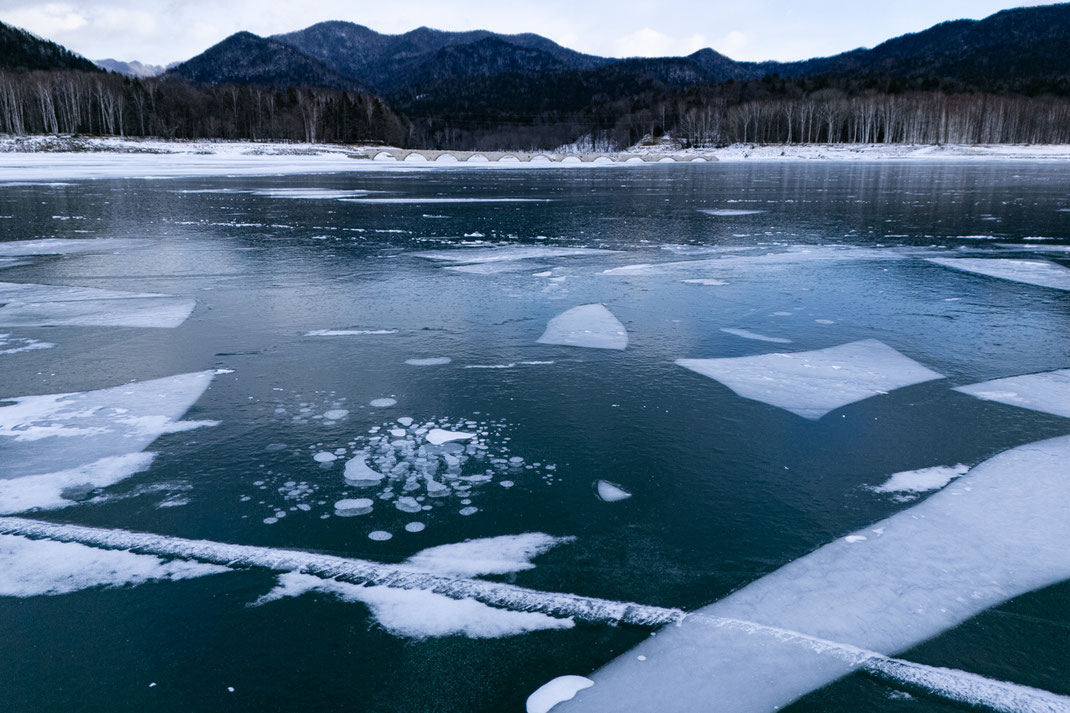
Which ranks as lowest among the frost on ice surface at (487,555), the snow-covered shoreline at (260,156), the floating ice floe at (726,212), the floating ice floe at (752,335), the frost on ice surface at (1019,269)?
the frost on ice surface at (487,555)

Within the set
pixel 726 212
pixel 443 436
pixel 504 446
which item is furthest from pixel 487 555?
pixel 726 212

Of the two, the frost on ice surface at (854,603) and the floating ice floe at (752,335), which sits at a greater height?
the floating ice floe at (752,335)

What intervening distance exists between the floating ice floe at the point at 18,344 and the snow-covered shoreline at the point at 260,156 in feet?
95.8

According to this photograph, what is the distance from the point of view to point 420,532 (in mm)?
2084

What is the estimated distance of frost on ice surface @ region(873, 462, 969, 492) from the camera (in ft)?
7.75

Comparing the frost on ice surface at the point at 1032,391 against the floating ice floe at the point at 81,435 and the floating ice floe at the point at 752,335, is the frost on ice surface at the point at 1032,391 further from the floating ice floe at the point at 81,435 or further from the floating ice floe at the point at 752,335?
the floating ice floe at the point at 81,435

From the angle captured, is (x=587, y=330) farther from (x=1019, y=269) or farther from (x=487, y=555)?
(x=1019, y=269)

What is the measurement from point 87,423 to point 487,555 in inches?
77.0

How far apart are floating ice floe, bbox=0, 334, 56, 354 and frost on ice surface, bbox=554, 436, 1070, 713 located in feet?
12.8

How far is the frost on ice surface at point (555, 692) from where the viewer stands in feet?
4.73

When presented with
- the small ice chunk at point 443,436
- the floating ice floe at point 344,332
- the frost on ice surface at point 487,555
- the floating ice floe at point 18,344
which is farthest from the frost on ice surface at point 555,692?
the floating ice floe at point 18,344

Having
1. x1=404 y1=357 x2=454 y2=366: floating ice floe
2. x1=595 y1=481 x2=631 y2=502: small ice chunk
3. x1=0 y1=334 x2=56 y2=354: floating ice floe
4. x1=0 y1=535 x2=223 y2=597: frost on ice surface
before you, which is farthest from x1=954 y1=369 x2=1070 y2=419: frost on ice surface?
x1=0 y1=334 x2=56 y2=354: floating ice floe

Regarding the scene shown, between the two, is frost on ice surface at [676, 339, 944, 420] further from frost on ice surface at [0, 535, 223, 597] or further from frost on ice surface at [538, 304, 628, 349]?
frost on ice surface at [0, 535, 223, 597]

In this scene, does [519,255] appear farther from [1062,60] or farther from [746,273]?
[1062,60]
